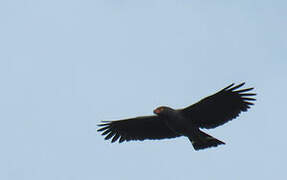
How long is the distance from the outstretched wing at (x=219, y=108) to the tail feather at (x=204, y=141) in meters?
0.48

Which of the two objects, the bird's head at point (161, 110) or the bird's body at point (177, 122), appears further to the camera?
the bird's head at point (161, 110)

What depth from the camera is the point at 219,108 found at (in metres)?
20.6

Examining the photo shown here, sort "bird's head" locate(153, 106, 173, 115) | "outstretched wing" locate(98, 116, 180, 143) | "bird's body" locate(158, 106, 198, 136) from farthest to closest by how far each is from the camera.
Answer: "outstretched wing" locate(98, 116, 180, 143) → "bird's head" locate(153, 106, 173, 115) → "bird's body" locate(158, 106, 198, 136)

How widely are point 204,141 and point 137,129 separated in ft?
7.22

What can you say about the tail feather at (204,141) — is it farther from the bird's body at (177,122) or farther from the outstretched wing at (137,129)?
the outstretched wing at (137,129)

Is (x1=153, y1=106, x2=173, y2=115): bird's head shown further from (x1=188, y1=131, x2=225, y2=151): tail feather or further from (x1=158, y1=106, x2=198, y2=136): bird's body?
(x1=188, y1=131, x2=225, y2=151): tail feather

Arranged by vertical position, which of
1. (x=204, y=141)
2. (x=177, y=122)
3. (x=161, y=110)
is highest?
(x=161, y=110)

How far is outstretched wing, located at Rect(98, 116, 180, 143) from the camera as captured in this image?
70.6 ft

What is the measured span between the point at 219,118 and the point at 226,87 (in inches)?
38.0

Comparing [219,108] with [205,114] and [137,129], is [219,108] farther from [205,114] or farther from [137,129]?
[137,129]

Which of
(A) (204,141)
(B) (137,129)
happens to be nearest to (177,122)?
(A) (204,141)

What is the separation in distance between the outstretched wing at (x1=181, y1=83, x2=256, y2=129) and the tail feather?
48 centimetres

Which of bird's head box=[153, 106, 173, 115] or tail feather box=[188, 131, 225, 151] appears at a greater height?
bird's head box=[153, 106, 173, 115]

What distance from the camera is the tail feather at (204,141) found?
66.9 feet
